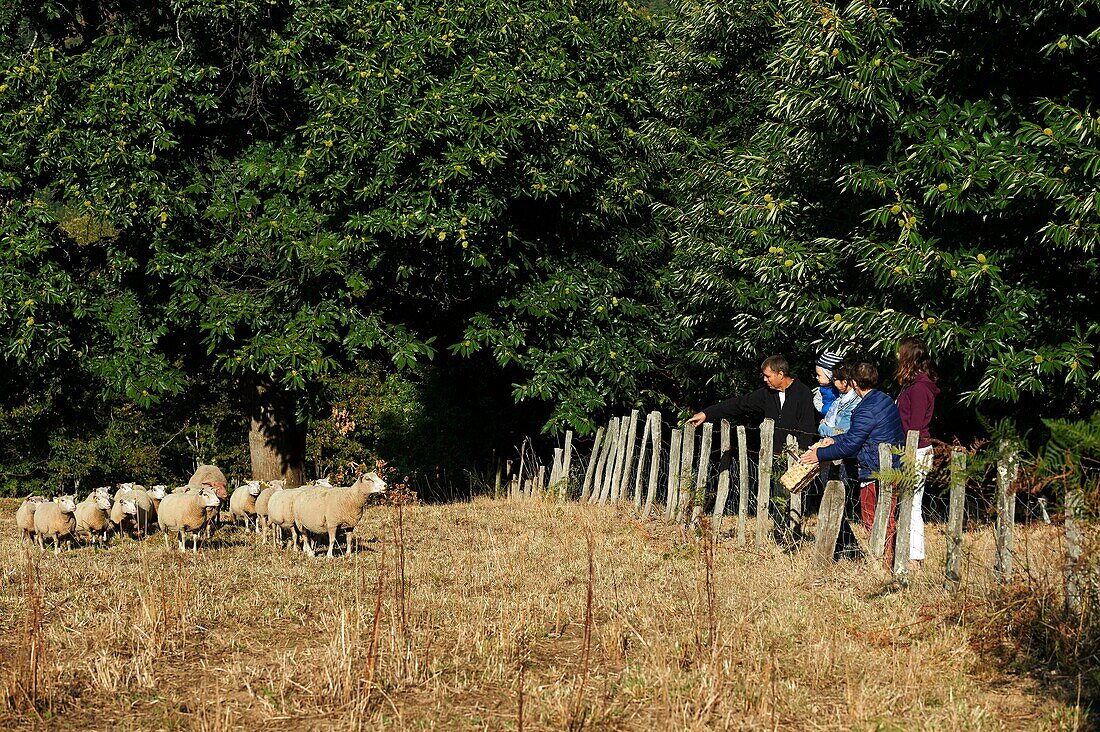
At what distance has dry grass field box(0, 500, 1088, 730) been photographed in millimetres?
6105

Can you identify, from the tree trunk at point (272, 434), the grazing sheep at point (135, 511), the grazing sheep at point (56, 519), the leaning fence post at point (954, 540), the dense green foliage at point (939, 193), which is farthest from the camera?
the tree trunk at point (272, 434)

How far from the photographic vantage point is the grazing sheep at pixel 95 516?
12.5 metres

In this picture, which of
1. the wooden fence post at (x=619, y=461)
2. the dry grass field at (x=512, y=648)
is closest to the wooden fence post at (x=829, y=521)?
the dry grass field at (x=512, y=648)

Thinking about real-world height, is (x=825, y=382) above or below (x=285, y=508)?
above

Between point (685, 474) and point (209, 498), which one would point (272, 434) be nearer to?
point (209, 498)

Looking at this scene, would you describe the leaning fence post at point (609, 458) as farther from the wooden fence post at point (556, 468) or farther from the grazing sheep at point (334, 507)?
the grazing sheep at point (334, 507)

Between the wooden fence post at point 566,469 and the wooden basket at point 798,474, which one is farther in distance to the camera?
the wooden fence post at point 566,469

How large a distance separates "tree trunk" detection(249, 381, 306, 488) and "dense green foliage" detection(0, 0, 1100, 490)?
0.39 m

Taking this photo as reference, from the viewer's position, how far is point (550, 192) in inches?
623

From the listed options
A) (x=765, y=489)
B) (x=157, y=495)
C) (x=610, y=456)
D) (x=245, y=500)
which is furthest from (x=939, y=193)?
(x=157, y=495)

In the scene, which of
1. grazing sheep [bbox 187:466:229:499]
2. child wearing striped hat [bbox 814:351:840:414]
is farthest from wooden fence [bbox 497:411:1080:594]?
grazing sheep [bbox 187:466:229:499]

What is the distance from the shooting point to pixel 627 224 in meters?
18.8

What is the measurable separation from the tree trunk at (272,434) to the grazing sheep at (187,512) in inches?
276

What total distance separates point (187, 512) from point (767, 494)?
6.26 metres
